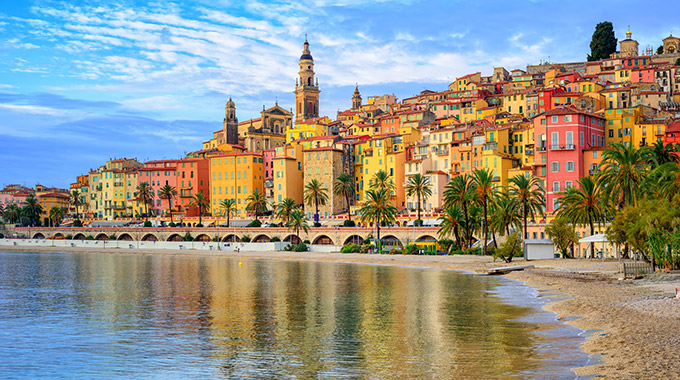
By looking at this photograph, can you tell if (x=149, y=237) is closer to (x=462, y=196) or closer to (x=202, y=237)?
(x=202, y=237)

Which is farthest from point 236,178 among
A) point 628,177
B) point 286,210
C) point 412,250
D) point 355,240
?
point 628,177

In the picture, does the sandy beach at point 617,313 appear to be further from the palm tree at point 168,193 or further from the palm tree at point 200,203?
the palm tree at point 168,193

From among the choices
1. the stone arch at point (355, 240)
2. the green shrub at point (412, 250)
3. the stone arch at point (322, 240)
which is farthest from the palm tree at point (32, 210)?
the green shrub at point (412, 250)

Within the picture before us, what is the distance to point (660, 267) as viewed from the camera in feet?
156

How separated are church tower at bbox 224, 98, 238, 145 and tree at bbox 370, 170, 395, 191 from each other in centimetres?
5328

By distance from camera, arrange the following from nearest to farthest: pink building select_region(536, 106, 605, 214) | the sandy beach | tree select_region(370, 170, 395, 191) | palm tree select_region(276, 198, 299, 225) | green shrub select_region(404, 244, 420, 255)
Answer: the sandy beach < green shrub select_region(404, 244, 420, 255) < pink building select_region(536, 106, 605, 214) < tree select_region(370, 170, 395, 191) < palm tree select_region(276, 198, 299, 225)

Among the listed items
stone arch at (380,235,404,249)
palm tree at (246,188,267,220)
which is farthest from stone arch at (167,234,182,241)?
stone arch at (380,235,404,249)

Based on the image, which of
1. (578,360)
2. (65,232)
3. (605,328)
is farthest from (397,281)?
(65,232)

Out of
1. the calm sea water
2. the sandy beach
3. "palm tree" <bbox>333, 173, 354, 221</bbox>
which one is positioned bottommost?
the calm sea water

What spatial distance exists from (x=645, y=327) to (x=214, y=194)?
410ft

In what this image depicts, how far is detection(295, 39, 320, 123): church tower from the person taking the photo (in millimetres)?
184788

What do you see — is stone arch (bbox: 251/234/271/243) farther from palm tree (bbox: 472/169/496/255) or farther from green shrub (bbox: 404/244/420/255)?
palm tree (bbox: 472/169/496/255)

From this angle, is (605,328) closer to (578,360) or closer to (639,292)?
(578,360)

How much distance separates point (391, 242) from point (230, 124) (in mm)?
80542
